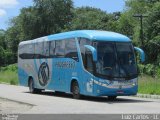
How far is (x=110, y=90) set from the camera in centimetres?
2434

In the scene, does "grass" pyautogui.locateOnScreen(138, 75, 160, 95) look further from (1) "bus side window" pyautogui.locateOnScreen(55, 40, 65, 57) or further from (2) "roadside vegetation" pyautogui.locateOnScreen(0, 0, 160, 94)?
(2) "roadside vegetation" pyautogui.locateOnScreen(0, 0, 160, 94)

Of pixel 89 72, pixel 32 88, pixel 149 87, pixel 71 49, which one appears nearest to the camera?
pixel 89 72

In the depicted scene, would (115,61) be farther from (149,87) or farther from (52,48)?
(149,87)

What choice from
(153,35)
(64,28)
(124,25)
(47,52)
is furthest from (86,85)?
(64,28)

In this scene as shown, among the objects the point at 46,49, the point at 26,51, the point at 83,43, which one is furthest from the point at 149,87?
the point at 83,43

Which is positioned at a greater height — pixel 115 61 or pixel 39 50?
pixel 39 50

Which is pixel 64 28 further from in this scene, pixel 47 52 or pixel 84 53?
pixel 84 53

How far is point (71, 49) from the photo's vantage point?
88.5ft

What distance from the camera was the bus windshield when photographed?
24375mm

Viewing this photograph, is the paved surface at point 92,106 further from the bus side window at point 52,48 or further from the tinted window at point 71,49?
the bus side window at point 52,48

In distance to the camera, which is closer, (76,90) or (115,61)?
(115,61)

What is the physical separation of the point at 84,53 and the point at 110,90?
236 cm

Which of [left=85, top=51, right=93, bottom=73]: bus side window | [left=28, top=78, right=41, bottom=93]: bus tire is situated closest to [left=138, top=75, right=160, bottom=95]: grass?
[left=28, top=78, right=41, bottom=93]: bus tire

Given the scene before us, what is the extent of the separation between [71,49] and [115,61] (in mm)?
3304
